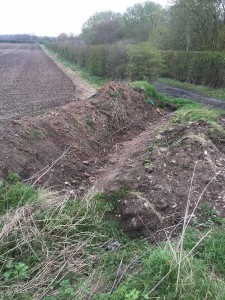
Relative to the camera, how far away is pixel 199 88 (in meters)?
20.0

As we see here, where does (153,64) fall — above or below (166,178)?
above

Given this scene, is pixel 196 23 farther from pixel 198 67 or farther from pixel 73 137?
pixel 73 137

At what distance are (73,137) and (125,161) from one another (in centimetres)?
163

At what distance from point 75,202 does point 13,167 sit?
1.71m

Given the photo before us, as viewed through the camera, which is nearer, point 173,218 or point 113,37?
point 173,218

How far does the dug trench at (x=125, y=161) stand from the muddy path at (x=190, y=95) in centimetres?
576

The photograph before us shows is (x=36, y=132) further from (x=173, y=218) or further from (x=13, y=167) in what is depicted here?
(x=173, y=218)

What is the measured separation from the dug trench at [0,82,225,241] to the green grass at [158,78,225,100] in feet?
27.4

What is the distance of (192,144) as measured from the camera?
7590 mm

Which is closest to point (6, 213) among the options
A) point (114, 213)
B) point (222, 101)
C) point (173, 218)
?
point (114, 213)

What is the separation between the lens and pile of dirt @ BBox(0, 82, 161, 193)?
22.8 ft

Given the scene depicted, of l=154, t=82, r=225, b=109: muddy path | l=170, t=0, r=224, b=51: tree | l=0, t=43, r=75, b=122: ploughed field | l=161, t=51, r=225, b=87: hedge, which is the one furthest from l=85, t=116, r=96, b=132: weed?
l=170, t=0, r=224, b=51: tree

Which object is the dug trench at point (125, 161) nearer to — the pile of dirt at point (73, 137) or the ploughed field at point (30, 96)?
the pile of dirt at point (73, 137)

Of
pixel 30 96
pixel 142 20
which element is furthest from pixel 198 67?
pixel 142 20
